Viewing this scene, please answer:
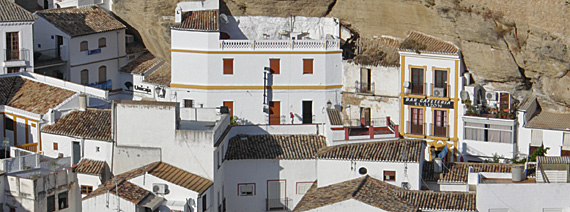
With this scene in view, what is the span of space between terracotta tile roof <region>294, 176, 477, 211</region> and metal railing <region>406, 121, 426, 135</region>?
9.18 m

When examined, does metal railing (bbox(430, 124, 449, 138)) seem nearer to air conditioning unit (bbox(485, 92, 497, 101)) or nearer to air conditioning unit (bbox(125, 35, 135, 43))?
air conditioning unit (bbox(485, 92, 497, 101))

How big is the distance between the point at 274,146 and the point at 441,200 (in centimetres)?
751

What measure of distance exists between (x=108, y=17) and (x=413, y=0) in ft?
50.3

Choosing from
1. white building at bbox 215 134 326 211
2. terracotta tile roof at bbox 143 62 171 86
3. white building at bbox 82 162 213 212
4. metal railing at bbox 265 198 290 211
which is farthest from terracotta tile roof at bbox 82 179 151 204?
terracotta tile roof at bbox 143 62 171 86

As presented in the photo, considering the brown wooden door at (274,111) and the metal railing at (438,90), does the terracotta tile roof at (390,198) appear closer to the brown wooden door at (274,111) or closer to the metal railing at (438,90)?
the metal railing at (438,90)

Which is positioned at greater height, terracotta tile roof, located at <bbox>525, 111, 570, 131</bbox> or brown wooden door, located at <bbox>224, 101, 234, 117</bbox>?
brown wooden door, located at <bbox>224, 101, 234, 117</bbox>

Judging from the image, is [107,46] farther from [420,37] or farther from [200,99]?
[420,37]

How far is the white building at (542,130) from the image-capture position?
5691cm

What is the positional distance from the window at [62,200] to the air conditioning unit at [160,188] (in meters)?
4.08

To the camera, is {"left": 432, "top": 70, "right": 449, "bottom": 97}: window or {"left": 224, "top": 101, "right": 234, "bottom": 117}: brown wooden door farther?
{"left": 224, "top": 101, "right": 234, "bottom": 117}: brown wooden door

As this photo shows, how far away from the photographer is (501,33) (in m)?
56.7

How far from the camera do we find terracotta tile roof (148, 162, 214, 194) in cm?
5006

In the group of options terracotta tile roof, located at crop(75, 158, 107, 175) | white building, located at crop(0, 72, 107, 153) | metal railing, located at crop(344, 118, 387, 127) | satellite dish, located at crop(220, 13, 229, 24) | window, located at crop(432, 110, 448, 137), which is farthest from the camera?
satellite dish, located at crop(220, 13, 229, 24)

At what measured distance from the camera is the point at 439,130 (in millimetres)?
59562
